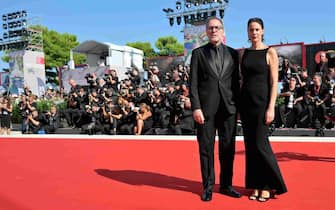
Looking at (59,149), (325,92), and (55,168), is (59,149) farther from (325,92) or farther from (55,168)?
(325,92)

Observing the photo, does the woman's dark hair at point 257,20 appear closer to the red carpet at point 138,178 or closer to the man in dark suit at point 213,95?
the man in dark suit at point 213,95

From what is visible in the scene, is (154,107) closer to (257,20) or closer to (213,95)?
(213,95)

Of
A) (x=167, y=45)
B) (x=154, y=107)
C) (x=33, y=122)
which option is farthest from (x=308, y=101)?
(x=167, y=45)

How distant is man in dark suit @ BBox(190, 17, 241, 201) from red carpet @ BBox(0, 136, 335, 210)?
1.58ft

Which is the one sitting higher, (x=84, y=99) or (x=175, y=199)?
(x=84, y=99)

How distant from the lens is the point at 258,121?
11.1 feet

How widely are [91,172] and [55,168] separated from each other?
2.60ft

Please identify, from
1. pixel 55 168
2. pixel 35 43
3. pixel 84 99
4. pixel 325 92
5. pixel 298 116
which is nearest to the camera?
pixel 55 168

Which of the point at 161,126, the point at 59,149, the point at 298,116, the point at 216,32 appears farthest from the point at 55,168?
the point at 298,116

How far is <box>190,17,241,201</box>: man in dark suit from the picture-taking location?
351cm

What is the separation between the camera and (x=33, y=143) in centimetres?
887

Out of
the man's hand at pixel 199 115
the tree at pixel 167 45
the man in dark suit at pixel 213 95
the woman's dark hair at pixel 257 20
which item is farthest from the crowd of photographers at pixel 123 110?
the tree at pixel 167 45

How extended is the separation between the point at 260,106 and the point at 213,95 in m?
0.49

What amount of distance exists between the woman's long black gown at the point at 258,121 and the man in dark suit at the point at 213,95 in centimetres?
17
